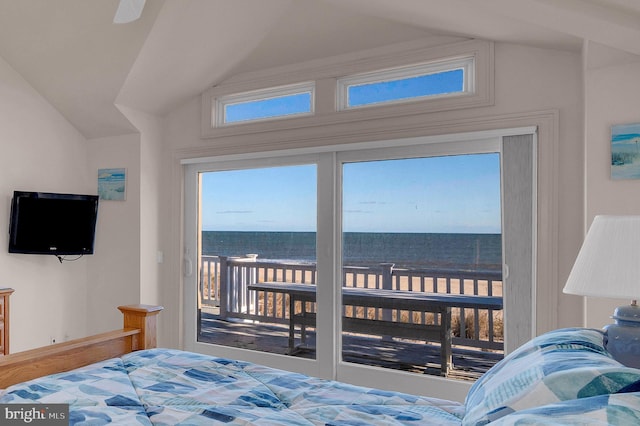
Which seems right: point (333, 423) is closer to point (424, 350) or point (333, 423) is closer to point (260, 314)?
point (424, 350)

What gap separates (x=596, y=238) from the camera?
1380 millimetres

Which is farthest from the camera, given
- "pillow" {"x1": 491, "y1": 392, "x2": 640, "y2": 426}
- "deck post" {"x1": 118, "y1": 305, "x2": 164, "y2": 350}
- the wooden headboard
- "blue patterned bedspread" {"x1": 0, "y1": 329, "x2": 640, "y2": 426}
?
"deck post" {"x1": 118, "y1": 305, "x2": 164, "y2": 350}

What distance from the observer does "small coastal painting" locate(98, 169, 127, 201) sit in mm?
3973

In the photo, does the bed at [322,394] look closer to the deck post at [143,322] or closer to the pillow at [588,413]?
the pillow at [588,413]

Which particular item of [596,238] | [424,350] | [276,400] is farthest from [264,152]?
[596,238]

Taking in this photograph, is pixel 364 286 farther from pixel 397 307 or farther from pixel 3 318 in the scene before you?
pixel 3 318

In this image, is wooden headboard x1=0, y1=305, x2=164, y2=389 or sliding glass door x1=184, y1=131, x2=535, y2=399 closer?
wooden headboard x1=0, y1=305, x2=164, y2=389

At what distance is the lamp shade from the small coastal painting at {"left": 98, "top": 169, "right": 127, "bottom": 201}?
3614 millimetres

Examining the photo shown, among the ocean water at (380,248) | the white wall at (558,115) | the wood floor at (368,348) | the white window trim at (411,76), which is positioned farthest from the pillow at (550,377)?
the white window trim at (411,76)

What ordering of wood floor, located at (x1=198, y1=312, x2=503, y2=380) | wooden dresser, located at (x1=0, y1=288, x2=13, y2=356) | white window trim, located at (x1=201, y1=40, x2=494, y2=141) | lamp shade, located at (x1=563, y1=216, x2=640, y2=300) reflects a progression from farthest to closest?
1. wooden dresser, located at (x1=0, y1=288, x2=13, y2=356)
2. wood floor, located at (x1=198, y1=312, x2=503, y2=380)
3. white window trim, located at (x1=201, y1=40, x2=494, y2=141)
4. lamp shade, located at (x1=563, y1=216, x2=640, y2=300)

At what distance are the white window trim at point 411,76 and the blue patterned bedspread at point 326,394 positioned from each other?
1987mm

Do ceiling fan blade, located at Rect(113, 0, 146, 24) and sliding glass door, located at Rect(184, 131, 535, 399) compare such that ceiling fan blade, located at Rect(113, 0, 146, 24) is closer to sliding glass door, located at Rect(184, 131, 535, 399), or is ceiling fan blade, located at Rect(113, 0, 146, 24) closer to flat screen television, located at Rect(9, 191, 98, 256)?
sliding glass door, located at Rect(184, 131, 535, 399)
